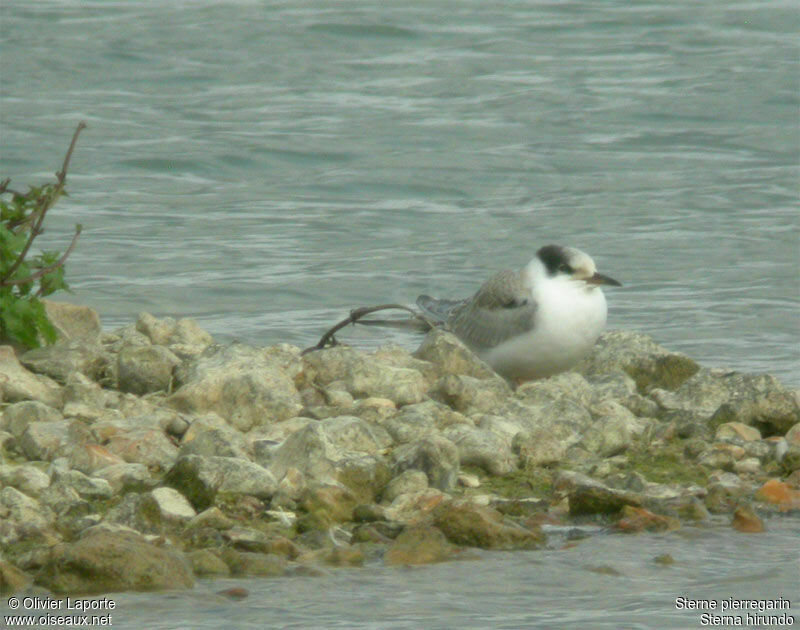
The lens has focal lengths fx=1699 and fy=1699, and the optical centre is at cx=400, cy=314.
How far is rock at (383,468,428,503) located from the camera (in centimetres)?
567

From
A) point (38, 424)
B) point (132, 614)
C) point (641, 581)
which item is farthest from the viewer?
point (38, 424)

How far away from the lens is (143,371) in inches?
276

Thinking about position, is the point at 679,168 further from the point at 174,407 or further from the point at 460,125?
the point at 174,407

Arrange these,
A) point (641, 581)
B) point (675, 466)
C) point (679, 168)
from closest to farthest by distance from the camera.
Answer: point (641, 581), point (675, 466), point (679, 168)

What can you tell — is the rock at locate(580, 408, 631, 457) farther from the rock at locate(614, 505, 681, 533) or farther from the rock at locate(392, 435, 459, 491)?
the rock at locate(614, 505, 681, 533)

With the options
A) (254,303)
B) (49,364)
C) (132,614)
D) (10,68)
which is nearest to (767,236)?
(254,303)

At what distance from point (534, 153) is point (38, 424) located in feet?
33.7

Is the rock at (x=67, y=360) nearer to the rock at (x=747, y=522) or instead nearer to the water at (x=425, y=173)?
the water at (x=425, y=173)

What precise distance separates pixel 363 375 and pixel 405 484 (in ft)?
4.90

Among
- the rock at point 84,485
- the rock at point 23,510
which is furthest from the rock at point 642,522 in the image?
the rock at point 23,510

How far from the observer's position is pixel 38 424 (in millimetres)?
5938

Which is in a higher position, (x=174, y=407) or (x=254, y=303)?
(x=174, y=407)

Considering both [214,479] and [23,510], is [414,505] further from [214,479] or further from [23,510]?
[23,510]

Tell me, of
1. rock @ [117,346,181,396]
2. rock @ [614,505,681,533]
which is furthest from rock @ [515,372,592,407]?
rock @ [117,346,181,396]
